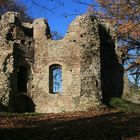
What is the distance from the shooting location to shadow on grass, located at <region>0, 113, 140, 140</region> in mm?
14406

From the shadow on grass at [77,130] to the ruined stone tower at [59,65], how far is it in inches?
270

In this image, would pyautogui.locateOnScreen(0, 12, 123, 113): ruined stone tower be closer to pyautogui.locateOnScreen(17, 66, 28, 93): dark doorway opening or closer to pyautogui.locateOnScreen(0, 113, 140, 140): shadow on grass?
pyautogui.locateOnScreen(17, 66, 28, 93): dark doorway opening

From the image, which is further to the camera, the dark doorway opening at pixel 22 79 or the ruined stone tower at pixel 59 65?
the dark doorway opening at pixel 22 79

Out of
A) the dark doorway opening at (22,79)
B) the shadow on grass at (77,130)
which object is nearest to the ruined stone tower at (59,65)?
the dark doorway opening at (22,79)

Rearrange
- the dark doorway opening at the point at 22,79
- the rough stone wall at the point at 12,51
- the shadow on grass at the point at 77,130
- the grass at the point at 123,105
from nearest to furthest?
the shadow on grass at the point at 77,130 → the grass at the point at 123,105 → the rough stone wall at the point at 12,51 → the dark doorway opening at the point at 22,79

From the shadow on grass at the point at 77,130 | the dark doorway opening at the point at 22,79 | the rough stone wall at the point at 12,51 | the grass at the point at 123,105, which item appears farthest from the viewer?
the dark doorway opening at the point at 22,79

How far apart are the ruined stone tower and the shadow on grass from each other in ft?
22.5

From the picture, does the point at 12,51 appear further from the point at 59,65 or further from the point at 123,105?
the point at 123,105

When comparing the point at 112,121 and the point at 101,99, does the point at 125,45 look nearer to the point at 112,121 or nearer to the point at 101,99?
the point at 101,99

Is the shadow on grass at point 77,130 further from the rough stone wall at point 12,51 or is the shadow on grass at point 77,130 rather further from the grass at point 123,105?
the rough stone wall at point 12,51

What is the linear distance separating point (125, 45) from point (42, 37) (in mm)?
5502

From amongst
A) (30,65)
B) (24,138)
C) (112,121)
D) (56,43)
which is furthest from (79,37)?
(24,138)

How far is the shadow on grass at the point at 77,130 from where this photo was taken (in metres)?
14.4

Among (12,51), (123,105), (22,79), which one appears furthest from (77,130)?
(22,79)
